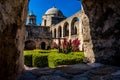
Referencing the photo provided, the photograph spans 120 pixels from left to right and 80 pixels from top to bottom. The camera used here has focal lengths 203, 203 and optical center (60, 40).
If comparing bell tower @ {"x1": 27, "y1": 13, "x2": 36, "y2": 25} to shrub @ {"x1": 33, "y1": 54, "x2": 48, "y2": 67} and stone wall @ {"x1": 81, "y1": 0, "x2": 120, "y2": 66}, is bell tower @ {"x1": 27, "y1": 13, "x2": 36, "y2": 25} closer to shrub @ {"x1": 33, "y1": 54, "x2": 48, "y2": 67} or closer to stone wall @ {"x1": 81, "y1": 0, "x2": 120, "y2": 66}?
shrub @ {"x1": 33, "y1": 54, "x2": 48, "y2": 67}

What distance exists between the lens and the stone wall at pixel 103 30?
3508 millimetres

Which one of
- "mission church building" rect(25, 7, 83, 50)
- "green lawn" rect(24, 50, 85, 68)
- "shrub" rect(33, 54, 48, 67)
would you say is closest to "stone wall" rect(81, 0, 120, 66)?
"green lawn" rect(24, 50, 85, 68)

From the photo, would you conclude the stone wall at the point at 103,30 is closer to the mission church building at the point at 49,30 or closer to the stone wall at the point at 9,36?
the stone wall at the point at 9,36

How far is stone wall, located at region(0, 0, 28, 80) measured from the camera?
1.99 m

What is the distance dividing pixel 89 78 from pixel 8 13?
4.19ft

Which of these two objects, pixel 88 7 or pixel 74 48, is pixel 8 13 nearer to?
pixel 88 7

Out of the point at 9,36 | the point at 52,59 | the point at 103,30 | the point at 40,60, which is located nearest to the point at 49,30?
the point at 40,60

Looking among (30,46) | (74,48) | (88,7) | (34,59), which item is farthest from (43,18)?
→ (88,7)

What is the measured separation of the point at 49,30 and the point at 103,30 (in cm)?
3507

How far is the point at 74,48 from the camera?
45.3ft

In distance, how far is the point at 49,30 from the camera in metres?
38.7

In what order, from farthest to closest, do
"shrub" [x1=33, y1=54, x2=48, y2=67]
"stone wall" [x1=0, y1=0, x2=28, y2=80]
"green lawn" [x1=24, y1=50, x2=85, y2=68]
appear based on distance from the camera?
"shrub" [x1=33, y1=54, x2=48, y2=67] → "green lawn" [x1=24, y1=50, x2=85, y2=68] → "stone wall" [x1=0, y1=0, x2=28, y2=80]

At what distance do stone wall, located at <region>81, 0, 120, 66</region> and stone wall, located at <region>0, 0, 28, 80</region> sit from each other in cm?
182

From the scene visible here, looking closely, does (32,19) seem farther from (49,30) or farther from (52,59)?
(52,59)
